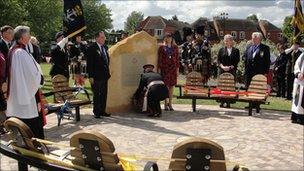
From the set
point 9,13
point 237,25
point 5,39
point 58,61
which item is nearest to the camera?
point 5,39

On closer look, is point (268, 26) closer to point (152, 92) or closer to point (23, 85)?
point (152, 92)

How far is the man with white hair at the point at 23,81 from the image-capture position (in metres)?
6.53

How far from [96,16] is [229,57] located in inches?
3109

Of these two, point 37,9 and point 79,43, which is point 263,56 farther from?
point 37,9

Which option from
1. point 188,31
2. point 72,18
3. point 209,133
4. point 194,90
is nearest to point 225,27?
point 188,31

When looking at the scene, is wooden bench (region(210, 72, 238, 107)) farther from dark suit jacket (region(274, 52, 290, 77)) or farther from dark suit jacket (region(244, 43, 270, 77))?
dark suit jacket (region(274, 52, 290, 77))

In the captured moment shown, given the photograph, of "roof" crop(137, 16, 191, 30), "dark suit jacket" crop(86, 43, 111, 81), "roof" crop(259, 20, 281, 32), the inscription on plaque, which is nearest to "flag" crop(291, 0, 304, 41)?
the inscription on plaque

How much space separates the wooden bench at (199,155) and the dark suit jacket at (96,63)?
21.9 feet

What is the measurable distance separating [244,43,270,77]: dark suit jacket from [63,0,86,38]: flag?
4479mm

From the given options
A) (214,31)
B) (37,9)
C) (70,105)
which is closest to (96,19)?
(214,31)

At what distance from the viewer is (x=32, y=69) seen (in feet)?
21.6

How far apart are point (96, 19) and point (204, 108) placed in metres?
78.4

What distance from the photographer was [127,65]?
1129 centimetres

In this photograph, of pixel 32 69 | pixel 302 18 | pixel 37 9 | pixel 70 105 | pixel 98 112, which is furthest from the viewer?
pixel 37 9
